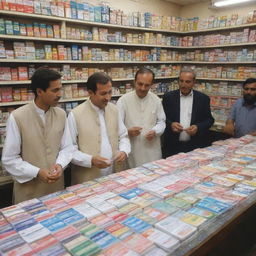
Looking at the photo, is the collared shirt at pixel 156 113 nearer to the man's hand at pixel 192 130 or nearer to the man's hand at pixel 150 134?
the man's hand at pixel 150 134

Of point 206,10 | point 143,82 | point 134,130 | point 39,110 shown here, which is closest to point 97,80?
point 39,110

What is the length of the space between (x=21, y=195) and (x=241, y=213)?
1677 millimetres

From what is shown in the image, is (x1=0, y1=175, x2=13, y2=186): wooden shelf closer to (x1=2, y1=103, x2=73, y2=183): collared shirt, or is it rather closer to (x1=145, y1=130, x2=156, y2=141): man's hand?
(x1=2, y1=103, x2=73, y2=183): collared shirt

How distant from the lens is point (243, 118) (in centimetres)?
362

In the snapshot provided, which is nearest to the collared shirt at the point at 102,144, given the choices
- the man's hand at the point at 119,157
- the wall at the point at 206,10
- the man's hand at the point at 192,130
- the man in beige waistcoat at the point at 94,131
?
the man in beige waistcoat at the point at 94,131

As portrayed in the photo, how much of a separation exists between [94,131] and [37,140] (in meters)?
0.51

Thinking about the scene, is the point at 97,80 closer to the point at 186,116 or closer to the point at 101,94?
the point at 101,94

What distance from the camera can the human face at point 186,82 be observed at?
3029 millimetres

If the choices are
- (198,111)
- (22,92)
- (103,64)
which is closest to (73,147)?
(198,111)

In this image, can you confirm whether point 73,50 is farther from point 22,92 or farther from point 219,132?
point 219,132

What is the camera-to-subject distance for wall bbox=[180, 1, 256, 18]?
5.24m

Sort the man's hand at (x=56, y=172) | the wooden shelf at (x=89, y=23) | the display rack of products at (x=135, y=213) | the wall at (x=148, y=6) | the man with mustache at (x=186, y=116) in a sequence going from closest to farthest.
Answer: the display rack of products at (x=135, y=213) → the man's hand at (x=56, y=172) → the man with mustache at (x=186, y=116) → the wooden shelf at (x=89, y=23) → the wall at (x=148, y=6)

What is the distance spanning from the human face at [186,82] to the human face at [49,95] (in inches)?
67.3

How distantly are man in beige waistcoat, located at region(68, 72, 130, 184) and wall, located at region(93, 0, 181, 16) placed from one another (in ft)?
10.6
